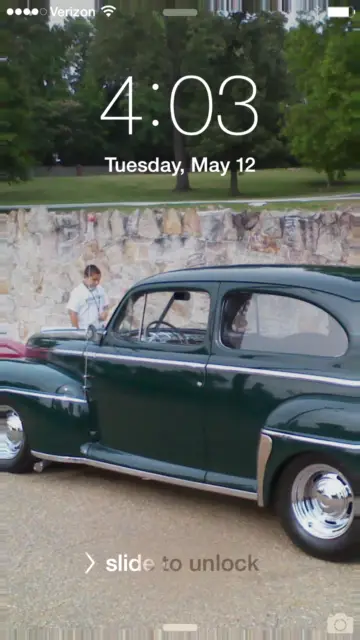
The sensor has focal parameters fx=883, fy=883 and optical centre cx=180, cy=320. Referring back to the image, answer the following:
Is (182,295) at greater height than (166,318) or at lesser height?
greater

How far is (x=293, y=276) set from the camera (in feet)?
15.0

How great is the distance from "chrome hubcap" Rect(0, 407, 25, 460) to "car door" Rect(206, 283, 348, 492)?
1753 millimetres

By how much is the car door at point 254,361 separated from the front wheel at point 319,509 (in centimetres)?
23

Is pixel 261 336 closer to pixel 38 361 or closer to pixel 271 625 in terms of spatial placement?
pixel 271 625

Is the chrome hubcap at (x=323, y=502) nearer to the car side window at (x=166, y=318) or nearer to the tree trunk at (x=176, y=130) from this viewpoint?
the car side window at (x=166, y=318)

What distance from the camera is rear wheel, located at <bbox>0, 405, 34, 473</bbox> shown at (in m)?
5.84

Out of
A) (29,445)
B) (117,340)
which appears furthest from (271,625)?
(29,445)

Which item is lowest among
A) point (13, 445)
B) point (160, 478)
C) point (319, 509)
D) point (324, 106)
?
point (13, 445)

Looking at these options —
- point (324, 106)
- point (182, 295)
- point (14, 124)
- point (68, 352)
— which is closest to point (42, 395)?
point (68, 352)

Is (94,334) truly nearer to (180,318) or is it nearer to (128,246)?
(180,318)

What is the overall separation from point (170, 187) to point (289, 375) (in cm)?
259

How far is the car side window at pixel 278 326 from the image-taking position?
431 centimetres

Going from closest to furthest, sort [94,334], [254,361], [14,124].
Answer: [254,361]
[94,334]
[14,124]

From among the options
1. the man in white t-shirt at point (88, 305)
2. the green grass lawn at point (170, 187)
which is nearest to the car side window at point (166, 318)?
the green grass lawn at point (170, 187)
